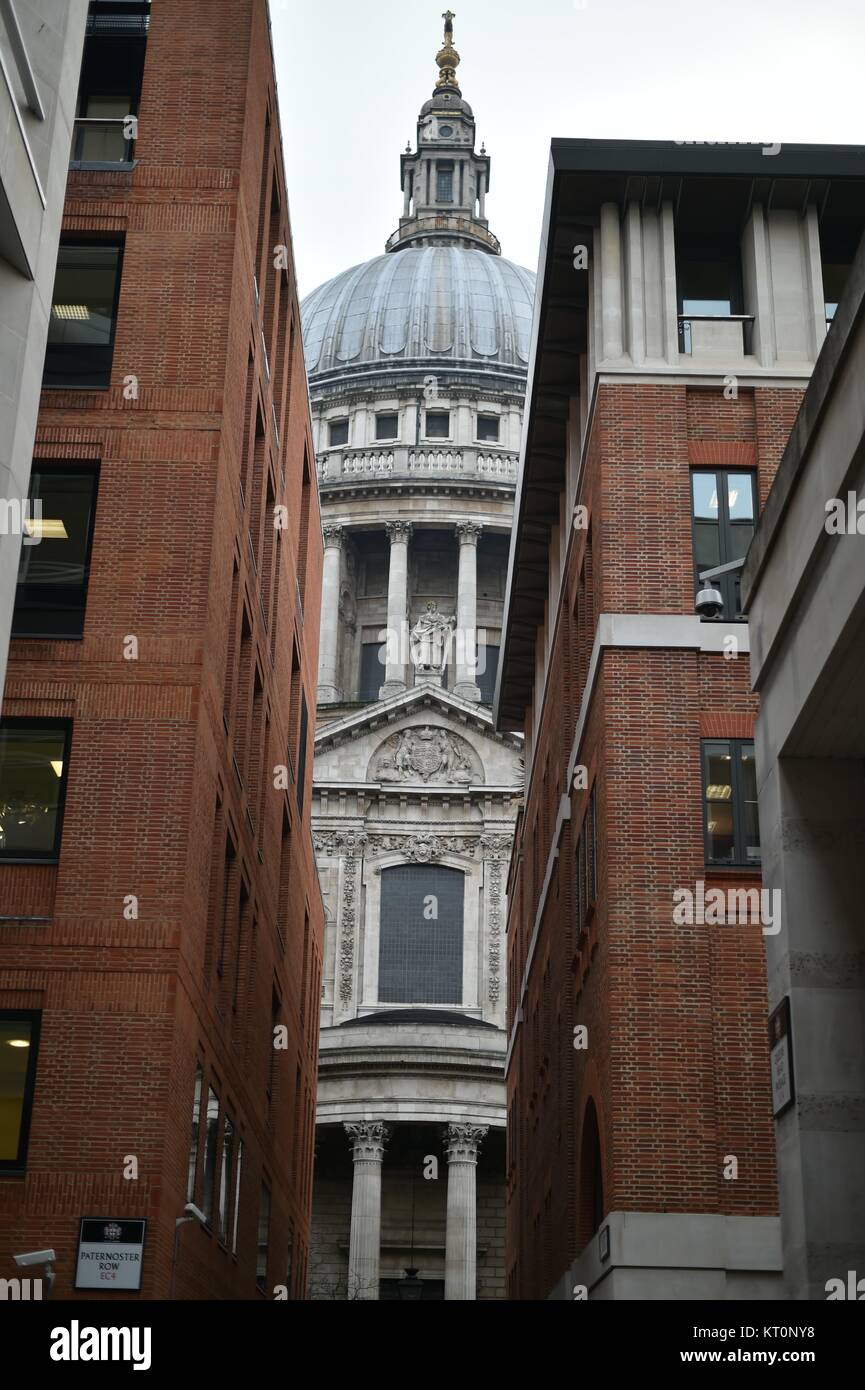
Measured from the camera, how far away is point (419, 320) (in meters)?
108

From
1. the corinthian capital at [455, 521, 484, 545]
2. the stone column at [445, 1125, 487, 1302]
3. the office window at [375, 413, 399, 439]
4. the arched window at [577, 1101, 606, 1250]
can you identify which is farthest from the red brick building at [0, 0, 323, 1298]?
the office window at [375, 413, 399, 439]

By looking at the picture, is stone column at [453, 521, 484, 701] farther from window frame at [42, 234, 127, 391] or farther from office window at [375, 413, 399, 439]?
window frame at [42, 234, 127, 391]

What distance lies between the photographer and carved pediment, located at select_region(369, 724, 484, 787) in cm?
7538

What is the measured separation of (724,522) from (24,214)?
13.8 m

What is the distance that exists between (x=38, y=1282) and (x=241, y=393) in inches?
591

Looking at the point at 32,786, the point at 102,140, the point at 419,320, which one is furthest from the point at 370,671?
the point at 32,786

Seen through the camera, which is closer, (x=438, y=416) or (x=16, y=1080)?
(x=16, y=1080)

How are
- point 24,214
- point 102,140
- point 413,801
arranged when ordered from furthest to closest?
point 413,801 < point 102,140 < point 24,214

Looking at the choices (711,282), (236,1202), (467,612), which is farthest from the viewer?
(467,612)

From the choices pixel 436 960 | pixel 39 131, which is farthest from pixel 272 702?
pixel 436 960

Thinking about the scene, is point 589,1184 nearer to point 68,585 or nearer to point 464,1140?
point 68,585

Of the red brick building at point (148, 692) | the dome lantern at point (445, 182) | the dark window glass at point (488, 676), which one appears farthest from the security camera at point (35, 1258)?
the dome lantern at point (445, 182)

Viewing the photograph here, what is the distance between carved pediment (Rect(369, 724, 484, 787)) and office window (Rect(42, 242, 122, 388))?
4531 centimetres
